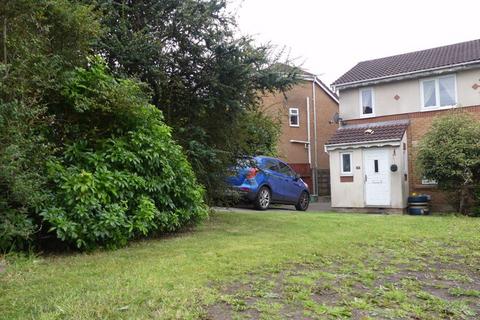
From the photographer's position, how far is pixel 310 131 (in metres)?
26.8

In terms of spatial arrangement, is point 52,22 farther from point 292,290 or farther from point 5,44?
point 292,290

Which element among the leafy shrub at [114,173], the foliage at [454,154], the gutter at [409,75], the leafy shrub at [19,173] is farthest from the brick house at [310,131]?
the leafy shrub at [19,173]

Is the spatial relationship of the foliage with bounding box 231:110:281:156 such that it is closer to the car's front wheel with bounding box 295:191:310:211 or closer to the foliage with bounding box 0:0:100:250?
the foliage with bounding box 0:0:100:250

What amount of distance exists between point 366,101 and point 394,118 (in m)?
1.52

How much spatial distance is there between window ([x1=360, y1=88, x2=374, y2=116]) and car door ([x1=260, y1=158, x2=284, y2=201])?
5.99m

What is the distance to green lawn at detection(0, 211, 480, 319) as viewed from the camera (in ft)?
12.1

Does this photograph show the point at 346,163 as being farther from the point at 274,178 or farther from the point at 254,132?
the point at 254,132

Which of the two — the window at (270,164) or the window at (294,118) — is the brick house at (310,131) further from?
the window at (270,164)

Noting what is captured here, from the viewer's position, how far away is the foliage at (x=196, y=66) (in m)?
8.28

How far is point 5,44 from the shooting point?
5176 millimetres

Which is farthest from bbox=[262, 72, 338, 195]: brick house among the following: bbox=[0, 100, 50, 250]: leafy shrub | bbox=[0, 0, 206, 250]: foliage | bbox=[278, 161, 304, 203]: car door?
bbox=[0, 100, 50, 250]: leafy shrub

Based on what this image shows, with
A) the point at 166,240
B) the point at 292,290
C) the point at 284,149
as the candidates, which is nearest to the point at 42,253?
the point at 166,240

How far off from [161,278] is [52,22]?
3.87 meters

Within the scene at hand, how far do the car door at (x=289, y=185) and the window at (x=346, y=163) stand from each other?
238 cm
